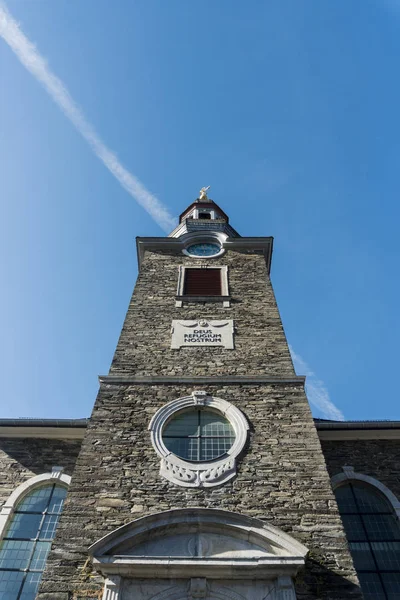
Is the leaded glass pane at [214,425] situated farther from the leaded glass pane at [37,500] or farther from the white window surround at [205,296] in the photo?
the white window surround at [205,296]

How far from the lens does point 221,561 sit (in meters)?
6.28

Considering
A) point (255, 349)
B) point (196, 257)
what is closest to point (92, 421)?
point (255, 349)

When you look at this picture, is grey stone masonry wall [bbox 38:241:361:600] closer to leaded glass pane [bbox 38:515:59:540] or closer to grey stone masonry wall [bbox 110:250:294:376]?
grey stone masonry wall [bbox 110:250:294:376]

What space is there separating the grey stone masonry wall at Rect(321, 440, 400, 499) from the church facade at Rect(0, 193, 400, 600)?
3 cm

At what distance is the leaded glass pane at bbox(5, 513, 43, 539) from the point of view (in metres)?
8.50

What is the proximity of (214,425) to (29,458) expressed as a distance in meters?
3.77

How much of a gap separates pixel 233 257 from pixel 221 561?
1011cm

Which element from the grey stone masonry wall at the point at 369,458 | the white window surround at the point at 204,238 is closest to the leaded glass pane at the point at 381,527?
the grey stone masonry wall at the point at 369,458

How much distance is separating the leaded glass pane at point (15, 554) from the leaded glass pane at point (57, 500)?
0.69 metres

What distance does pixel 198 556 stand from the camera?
646 cm

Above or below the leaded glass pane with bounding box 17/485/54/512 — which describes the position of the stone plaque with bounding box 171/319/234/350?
above

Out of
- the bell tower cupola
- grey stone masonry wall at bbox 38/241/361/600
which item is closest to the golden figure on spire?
the bell tower cupola

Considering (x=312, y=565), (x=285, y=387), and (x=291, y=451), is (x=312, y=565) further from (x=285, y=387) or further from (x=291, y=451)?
(x=285, y=387)

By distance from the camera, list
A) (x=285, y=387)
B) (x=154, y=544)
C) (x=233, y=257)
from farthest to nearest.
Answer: (x=233, y=257), (x=285, y=387), (x=154, y=544)
